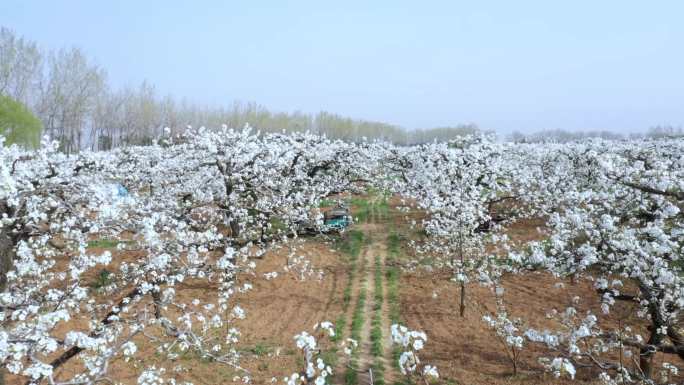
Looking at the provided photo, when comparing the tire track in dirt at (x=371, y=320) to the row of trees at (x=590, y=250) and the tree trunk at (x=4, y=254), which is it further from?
the tree trunk at (x=4, y=254)

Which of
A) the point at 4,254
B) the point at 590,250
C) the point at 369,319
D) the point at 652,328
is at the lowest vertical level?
the point at 369,319

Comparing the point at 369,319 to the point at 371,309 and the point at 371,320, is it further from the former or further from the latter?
the point at 371,309

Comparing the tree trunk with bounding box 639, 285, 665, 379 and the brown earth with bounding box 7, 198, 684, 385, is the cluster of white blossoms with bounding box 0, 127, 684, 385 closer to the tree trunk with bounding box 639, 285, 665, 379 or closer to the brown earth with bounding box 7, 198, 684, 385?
the tree trunk with bounding box 639, 285, 665, 379

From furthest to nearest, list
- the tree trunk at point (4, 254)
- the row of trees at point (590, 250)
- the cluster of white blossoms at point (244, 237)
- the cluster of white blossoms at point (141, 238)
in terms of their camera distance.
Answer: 1. the tree trunk at point (4, 254)
2. the row of trees at point (590, 250)
3. the cluster of white blossoms at point (244, 237)
4. the cluster of white blossoms at point (141, 238)

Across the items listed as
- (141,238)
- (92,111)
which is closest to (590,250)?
(141,238)

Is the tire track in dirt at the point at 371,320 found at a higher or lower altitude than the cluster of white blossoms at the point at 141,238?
lower

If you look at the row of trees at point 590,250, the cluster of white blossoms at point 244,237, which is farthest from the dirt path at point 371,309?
the row of trees at point 590,250

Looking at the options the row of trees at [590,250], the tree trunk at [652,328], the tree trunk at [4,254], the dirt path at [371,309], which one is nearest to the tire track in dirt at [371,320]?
the dirt path at [371,309]

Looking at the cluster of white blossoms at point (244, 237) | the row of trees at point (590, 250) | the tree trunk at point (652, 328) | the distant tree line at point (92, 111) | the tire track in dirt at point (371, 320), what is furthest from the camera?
the distant tree line at point (92, 111)

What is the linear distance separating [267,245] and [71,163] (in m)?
7.49

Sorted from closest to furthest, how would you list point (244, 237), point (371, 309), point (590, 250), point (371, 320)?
point (590, 250), point (371, 320), point (371, 309), point (244, 237)

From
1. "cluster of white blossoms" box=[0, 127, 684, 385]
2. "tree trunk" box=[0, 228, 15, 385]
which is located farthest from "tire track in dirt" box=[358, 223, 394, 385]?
"tree trunk" box=[0, 228, 15, 385]

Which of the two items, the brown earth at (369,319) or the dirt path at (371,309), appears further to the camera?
the dirt path at (371,309)

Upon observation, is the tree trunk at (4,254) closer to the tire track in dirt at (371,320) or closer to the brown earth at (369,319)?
the brown earth at (369,319)
